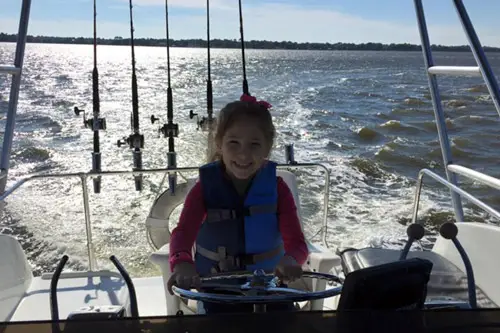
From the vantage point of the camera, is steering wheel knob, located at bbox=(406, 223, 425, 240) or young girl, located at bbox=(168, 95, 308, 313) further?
young girl, located at bbox=(168, 95, 308, 313)

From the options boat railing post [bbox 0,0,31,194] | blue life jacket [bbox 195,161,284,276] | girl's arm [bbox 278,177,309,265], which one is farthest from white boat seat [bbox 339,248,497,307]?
boat railing post [bbox 0,0,31,194]

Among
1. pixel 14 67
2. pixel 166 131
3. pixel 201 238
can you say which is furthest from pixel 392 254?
pixel 14 67

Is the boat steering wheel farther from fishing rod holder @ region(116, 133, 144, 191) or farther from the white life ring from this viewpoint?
the white life ring

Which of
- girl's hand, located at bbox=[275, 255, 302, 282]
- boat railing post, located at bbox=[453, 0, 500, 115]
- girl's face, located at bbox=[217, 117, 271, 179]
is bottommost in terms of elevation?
girl's hand, located at bbox=[275, 255, 302, 282]


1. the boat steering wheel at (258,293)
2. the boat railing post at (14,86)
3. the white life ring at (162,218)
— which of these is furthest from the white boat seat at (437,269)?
the boat railing post at (14,86)

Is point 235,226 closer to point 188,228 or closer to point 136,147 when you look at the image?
point 188,228

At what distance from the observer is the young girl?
175 centimetres

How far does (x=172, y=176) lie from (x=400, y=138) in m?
8.83

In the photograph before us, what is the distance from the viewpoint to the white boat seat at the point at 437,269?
74.2 inches

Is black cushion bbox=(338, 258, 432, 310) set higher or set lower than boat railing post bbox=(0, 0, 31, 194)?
lower

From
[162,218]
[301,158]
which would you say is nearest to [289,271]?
[162,218]

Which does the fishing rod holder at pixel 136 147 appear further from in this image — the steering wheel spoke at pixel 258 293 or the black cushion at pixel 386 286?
the black cushion at pixel 386 286

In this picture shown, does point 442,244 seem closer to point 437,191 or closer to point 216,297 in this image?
point 216,297

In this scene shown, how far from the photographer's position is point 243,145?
5.56 feet
